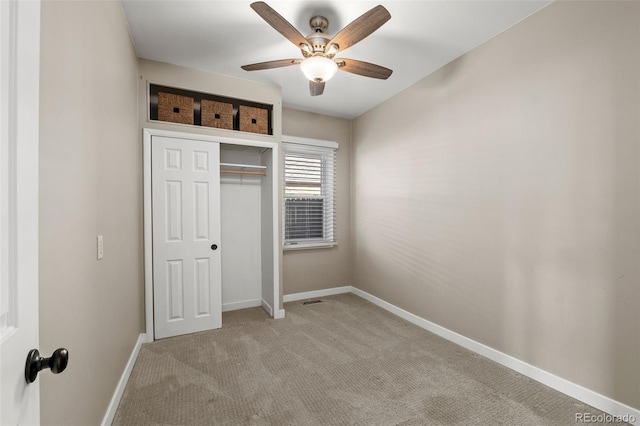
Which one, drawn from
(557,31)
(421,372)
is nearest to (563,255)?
(421,372)

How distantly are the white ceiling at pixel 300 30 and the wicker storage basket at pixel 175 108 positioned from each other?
13.1 inches

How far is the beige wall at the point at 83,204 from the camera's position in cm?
101

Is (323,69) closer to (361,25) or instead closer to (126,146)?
(361,25)

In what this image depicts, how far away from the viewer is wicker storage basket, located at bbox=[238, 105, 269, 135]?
3125 millimetres

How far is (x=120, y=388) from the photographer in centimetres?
192

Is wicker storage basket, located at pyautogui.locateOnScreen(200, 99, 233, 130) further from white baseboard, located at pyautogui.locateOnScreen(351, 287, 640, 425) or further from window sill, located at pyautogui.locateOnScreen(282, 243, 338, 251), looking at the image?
white baseboard, located at pyautogui.locateOnScreen(351, 287, 640, 425)

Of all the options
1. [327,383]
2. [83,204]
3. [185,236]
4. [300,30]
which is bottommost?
[327,383]

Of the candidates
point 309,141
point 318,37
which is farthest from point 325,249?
point 318,37

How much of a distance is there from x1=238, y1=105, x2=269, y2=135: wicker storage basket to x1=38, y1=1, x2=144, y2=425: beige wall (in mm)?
1124

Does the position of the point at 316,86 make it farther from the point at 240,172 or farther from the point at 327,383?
the point at 327,383

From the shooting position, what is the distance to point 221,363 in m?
2.35

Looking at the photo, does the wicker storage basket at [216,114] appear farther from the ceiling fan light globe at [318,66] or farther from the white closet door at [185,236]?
the ceiling fan light globe at [318,66]

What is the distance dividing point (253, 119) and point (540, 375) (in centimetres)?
350

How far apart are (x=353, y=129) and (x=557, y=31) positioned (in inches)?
105
